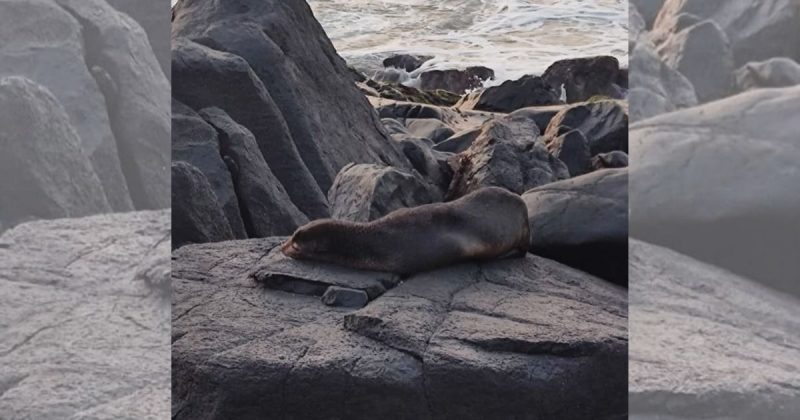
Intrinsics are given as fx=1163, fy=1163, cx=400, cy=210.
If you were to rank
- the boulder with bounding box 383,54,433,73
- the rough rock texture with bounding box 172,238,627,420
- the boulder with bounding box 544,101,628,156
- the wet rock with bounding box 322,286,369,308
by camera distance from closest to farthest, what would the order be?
1. the rough rock texture with bounding box 172,238,627,420
2. the wet rock with bounding box 322,286,369,308
3. the boulder with bounding box 544,101,628,156
4. the boulder with bounding box 383,54,433,73

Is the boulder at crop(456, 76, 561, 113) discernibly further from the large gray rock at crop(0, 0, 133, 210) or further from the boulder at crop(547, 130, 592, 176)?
the large gray rock at crop(0, 0, 133, 210)

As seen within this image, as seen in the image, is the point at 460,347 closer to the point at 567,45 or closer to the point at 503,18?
the point at 567,45

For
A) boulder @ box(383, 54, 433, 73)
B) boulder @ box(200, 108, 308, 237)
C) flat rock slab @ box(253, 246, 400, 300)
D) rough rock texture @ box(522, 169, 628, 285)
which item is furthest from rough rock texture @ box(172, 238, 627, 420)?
boulder @ box(383, 54, 433, 73)

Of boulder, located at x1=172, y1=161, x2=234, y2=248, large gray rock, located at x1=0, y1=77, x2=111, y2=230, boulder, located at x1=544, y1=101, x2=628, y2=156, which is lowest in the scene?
boulder, located at x1=544, y1=101, x2=628, y2=156

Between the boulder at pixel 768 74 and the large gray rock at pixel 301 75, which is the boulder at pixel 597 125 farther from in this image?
the boulder at pixel 768 74

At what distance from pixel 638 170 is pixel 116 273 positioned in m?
1.12

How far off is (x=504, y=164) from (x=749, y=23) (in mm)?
5167

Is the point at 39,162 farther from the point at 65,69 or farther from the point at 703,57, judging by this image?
the point at 703,57

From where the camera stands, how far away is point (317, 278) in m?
4.46

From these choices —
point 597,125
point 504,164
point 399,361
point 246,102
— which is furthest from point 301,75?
point 399,361

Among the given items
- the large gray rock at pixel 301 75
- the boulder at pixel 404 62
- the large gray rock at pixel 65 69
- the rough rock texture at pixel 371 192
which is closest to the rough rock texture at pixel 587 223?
the rough rock texture at pixel 371 192

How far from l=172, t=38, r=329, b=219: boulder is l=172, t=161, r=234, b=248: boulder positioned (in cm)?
100

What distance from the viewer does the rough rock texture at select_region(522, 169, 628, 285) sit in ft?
16.7

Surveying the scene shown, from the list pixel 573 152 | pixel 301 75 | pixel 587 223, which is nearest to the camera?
pixel 587 223
